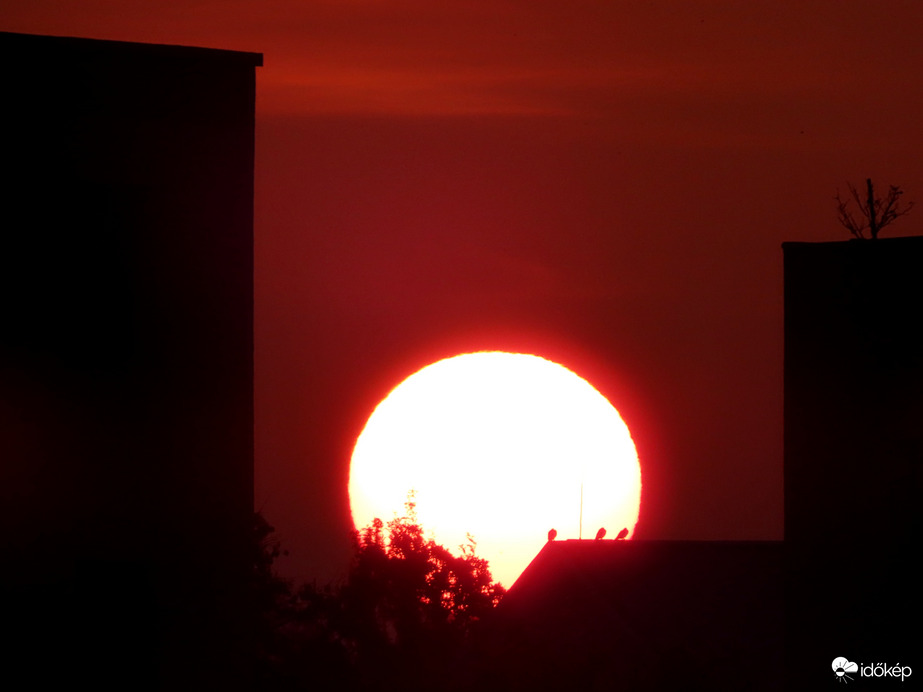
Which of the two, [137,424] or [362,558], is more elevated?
[137,424]

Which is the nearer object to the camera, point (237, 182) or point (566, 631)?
point (237, 182)

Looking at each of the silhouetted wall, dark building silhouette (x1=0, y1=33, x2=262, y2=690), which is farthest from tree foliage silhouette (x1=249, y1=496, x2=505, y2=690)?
the silhouetted wall

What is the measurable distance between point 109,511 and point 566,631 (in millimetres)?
19700

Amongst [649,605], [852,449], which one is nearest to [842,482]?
[852,449]

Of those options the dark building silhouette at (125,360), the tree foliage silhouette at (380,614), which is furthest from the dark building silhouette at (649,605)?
the dark building silhouette at (125,360)

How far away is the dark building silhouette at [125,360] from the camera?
77.5 feet

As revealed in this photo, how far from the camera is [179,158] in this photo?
2483 centimetres

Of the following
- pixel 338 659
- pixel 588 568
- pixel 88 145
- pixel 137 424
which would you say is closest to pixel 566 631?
pixel 588 568

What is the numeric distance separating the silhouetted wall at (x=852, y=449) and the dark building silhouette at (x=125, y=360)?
11873 millimetres

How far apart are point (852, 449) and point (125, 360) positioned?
14.8 meters

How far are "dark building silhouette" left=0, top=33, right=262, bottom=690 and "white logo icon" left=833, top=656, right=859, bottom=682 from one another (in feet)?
40.7

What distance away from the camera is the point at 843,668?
97.7 feet

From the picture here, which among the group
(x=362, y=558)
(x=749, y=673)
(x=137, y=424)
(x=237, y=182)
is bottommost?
(x=749, y=673)

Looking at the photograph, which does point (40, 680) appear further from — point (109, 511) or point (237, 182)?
point (237, 182)
